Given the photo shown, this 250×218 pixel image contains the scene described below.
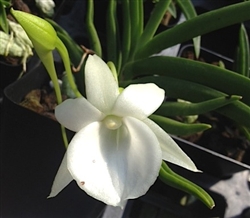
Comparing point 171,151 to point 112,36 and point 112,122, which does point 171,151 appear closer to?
point 112,122

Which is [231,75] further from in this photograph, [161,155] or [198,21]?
[161,155]

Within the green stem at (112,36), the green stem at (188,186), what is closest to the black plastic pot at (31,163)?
the green stem at (112,36)

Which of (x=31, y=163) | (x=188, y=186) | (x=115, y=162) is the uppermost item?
(x=115, y=162)

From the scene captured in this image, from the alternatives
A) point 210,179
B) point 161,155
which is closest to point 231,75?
point 161,155

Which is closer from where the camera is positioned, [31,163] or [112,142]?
[112,142]

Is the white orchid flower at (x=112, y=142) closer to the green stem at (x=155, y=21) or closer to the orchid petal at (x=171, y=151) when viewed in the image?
the orchid petal at (x=171, y=151)

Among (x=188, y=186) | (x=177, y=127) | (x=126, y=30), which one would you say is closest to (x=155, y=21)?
(x=126, y=30)

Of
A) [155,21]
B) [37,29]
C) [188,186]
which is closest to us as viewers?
[37,29]
